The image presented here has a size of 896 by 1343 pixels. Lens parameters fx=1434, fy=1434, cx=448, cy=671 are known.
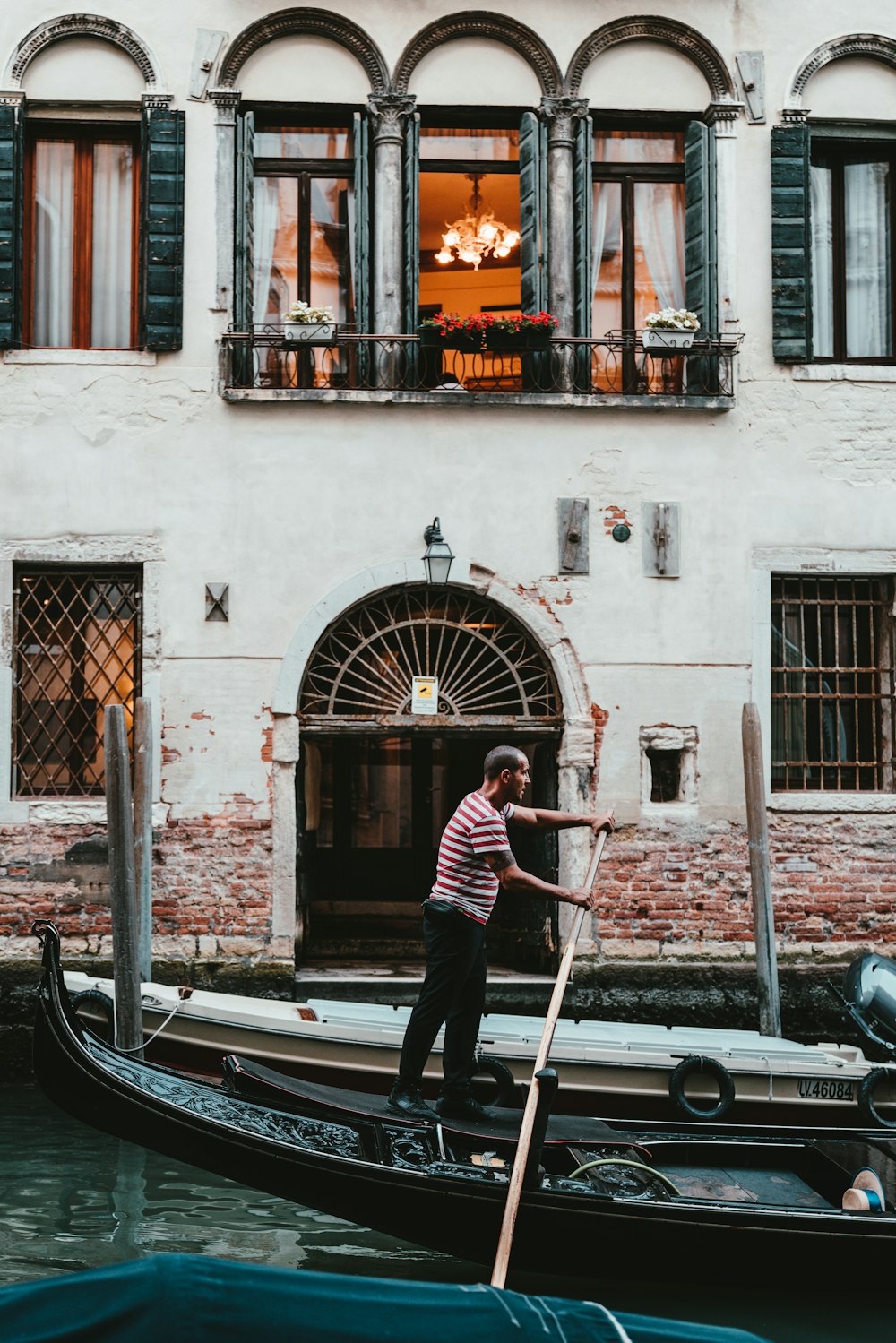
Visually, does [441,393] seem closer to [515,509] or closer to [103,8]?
[515,509]

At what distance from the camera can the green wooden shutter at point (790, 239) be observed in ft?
27.6

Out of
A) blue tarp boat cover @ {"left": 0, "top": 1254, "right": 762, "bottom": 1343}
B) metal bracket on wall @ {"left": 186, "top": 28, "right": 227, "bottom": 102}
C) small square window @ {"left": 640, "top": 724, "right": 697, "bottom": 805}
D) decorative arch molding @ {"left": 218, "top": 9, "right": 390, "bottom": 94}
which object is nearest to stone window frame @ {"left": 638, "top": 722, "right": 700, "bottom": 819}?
small square window @ {"left": 640, "top": 724, "right": 697, "bottom": 805}

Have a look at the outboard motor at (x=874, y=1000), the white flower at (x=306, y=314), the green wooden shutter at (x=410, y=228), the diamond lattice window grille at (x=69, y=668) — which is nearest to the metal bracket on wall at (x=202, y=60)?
the green wooden shutter at (x=410, y=228)

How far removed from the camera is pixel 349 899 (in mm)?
11047

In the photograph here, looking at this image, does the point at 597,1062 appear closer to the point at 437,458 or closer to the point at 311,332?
the point at 437,458

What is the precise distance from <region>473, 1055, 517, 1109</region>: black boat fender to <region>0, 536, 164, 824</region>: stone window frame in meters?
2.76

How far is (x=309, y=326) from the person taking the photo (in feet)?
26.5

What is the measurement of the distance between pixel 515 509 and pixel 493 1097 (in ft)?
11.6

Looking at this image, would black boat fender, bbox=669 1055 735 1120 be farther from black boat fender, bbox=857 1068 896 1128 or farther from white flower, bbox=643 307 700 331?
white flower, bbox=643 307 700 331

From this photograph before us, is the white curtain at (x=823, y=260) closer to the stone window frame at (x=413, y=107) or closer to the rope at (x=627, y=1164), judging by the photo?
the stone window frame at (x=413, y=107)

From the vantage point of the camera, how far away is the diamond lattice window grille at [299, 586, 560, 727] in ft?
27.1

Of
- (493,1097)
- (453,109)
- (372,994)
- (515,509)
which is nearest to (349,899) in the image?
(372,994)

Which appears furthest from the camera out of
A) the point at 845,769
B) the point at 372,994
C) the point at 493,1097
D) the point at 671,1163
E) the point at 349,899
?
the point at 349,899

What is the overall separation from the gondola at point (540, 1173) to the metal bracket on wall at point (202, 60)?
5219mm
